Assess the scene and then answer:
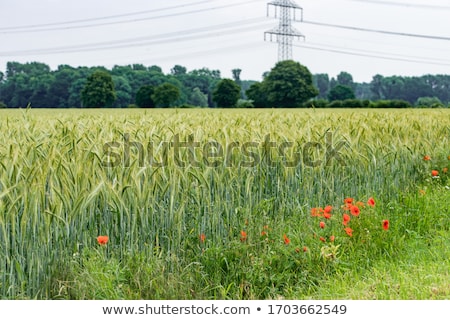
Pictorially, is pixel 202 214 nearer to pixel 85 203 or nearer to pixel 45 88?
pixel 85 203

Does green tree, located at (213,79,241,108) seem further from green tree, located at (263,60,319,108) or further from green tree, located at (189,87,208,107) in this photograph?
green tree, located at (263,60,319,108)

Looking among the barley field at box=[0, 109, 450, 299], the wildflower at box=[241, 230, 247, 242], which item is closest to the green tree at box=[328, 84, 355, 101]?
the barley field at box=[0, 109, 450, 299]

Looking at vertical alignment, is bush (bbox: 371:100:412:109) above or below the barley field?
above

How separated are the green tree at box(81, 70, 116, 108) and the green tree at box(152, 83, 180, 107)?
122 inches

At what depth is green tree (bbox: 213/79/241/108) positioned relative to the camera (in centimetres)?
3969

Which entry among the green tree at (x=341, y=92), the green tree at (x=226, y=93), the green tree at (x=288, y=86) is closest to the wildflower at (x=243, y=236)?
the green tree at (x=226, y=93)

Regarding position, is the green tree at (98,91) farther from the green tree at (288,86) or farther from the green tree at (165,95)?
the green tree at (288,86)

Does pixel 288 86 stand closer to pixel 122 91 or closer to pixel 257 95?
pixel 257 95

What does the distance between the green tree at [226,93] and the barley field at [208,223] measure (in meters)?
35.5

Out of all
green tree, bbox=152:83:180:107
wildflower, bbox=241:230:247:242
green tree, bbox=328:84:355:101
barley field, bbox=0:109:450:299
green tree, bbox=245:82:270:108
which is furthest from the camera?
green tree, bbox=328:84:355:101

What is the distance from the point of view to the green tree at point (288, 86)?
4156cm

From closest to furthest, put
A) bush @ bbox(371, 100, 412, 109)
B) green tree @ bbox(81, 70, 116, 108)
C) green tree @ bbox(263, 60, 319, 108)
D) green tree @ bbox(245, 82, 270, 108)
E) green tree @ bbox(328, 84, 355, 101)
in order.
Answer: bush @ bbox(371, 100, 412, 109) < green tree @ bbox(81, 70, 116, 108) < green tree @ bbox(263, 60, 319, 108) < green tree @ bbox(245, 82, 270, 108) < green tree @ bbox(328, 84, 355, 101)

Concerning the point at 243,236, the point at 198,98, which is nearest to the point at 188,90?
the point at 198,98

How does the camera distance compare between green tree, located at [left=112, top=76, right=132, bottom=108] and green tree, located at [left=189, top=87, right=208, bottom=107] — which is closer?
green tree, located at [left=189, top=87, right=208, bottom=107]
